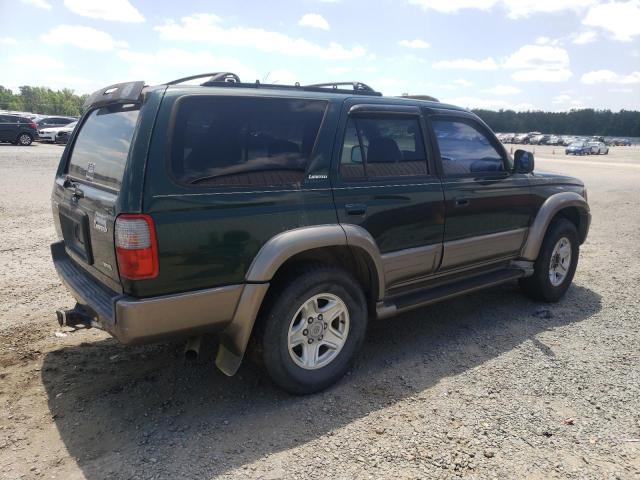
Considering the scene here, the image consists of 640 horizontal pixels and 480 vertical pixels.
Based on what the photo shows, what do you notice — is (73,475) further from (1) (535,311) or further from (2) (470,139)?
(1) (535,311)

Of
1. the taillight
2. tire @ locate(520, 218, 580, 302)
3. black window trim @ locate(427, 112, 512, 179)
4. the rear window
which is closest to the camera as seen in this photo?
the taillight

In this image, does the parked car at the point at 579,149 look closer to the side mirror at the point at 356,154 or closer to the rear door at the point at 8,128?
the rear door at the point at 8,128

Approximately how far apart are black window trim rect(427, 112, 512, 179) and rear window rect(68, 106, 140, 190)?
230 centimetres

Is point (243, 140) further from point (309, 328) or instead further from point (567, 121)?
point (567, 121)

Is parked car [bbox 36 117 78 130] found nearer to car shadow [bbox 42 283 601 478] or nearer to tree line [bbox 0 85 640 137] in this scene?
car shadow [bbox 42 283 601 478]

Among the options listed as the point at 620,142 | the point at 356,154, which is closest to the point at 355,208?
the point at 356,154

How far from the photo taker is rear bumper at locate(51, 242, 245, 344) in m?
2.64

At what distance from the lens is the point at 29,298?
4.80 metres

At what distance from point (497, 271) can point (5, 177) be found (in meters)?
12.5

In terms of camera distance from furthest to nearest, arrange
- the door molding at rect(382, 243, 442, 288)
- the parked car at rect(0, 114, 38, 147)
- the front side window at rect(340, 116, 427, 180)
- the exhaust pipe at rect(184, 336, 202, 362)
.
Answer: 1. the parked car at rect(0, 114, 38, 147)
2. the door molding at rect(382, 243, 442, 288)
3. the front side window at rect(340, 116, 427, 180)
4. the exhaust pipe at rect(184, 336, 202, 362)

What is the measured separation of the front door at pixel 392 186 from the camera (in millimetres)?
3424

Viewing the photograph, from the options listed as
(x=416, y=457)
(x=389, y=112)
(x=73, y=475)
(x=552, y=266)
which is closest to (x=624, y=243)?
(x=552, y=266)

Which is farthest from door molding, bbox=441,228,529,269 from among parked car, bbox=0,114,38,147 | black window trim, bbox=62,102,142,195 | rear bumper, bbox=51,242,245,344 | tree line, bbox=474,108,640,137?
tree line, bbox=474,108,640,137

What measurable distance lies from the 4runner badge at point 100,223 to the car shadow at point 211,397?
1155mm
